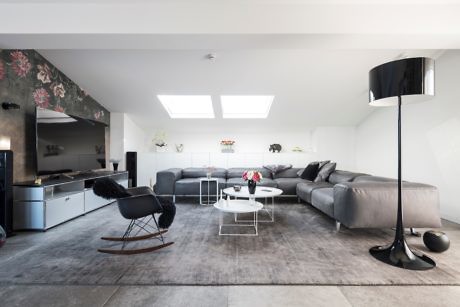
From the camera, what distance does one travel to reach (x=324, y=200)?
341 cm

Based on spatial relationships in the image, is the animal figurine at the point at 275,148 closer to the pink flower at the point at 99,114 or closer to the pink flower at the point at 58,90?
the pink flower at the point at 99,114

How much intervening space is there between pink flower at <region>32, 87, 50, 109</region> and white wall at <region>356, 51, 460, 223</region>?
243 inches

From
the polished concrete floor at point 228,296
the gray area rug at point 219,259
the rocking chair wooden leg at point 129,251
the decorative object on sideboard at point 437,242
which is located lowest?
the polished concrete floor at point 228,296

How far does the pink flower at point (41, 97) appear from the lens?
3812 millimetres

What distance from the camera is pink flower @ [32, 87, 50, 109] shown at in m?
3.81

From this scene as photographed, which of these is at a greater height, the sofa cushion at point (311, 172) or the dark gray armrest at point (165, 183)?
the sofa cushion at point (311, 172)

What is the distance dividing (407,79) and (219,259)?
2.29m

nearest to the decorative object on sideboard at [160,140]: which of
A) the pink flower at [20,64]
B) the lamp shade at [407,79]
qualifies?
the pink flower at [20,64]

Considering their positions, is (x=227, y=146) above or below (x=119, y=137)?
below

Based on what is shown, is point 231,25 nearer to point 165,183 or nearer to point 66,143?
point 66,143

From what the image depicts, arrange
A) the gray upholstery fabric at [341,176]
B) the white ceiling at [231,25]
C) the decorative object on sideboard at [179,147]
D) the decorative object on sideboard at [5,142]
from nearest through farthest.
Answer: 1. the white ceiling at [231,25]
2. the decorative object on sideboard at [5,142]
3. the gray upholstery fabric at [341,176]
4. the decorative object on sideboard at [179,147]

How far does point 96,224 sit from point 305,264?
108 inches

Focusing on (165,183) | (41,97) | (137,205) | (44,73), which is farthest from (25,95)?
(137,205)

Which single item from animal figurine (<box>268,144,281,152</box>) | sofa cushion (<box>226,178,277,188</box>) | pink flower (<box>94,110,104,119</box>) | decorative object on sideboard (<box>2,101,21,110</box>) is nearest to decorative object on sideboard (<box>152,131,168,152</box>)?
pink flower (<box>94,110,104,119</box>)
